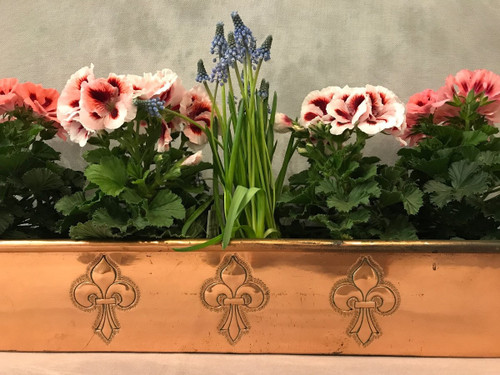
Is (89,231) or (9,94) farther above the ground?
(9,94)

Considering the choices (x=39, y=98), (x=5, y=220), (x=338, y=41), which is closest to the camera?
(x=5, y=220)

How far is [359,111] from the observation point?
2.27ft

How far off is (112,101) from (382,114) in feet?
1.40

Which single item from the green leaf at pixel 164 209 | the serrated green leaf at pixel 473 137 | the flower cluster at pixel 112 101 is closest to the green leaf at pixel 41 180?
the flower cluster at pixel 112 101

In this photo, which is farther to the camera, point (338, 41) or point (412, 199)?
point (338, 41)

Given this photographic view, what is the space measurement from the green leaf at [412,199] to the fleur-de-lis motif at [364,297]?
0.38ft

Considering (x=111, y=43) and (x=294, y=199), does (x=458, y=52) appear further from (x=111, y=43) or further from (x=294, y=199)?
(x=111, y=43)

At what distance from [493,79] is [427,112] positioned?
0.12 metres

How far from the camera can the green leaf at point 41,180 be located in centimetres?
75

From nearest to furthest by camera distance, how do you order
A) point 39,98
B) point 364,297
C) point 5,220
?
point 364,297 < point 5,220 < point 39,98

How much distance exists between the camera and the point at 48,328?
64 centimetres

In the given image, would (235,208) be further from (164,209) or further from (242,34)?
(242,34)

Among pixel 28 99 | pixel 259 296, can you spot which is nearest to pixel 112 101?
pixel 28 99

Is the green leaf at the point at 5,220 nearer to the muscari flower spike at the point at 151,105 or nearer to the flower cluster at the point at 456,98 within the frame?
the muscari flower spike at the point at 151,105
